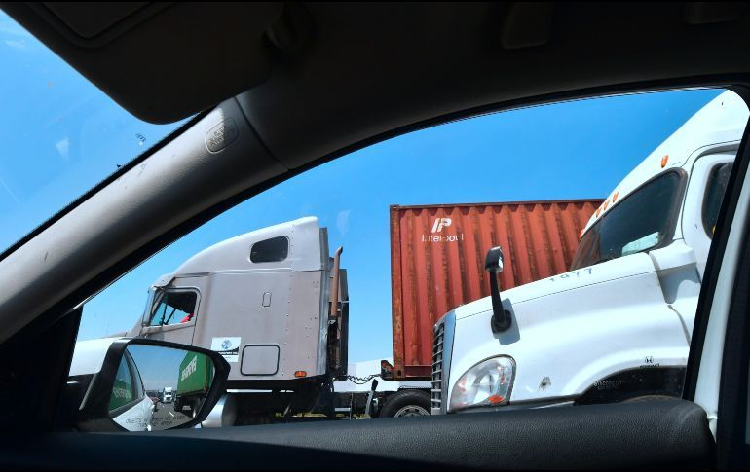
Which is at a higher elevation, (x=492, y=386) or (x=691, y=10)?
(x=691, y=10)

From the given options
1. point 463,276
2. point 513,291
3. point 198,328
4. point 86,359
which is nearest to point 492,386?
point 513,291

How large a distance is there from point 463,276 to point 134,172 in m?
6.19

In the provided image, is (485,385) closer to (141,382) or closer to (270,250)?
(141,382)

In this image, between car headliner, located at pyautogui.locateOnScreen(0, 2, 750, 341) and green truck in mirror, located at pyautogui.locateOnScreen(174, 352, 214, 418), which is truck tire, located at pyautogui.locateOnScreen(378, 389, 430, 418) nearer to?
green truck in mirror, located at pyautogui.locateOnScreen(174, 352, 214, 418)

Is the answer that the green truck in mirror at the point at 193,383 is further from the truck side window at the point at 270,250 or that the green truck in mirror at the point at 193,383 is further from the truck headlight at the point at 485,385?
the truck side window at the point at 270,250

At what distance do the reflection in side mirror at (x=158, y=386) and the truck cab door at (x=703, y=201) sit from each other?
269cm

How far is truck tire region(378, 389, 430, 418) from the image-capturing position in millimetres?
7082

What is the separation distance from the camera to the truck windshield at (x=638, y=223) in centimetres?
300

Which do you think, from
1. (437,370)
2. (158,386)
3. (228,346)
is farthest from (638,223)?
(228,346)

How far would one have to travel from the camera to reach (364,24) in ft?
3.53

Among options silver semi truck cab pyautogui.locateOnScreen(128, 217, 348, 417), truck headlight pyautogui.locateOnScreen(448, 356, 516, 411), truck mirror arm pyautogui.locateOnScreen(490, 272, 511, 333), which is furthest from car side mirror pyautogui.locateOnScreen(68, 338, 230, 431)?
silver semi truck cab pyautogui.locateOnScreen(128, 217, 348, 417)

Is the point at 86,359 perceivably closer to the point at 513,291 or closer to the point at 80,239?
the point at 80,239

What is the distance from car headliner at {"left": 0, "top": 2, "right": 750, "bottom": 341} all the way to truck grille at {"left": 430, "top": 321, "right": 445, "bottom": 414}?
2.73m

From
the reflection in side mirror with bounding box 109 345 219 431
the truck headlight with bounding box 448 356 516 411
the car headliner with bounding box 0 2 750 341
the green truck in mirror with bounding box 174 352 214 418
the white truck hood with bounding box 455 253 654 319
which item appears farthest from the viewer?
the white truck hood with bounding box 455 253 654 319
